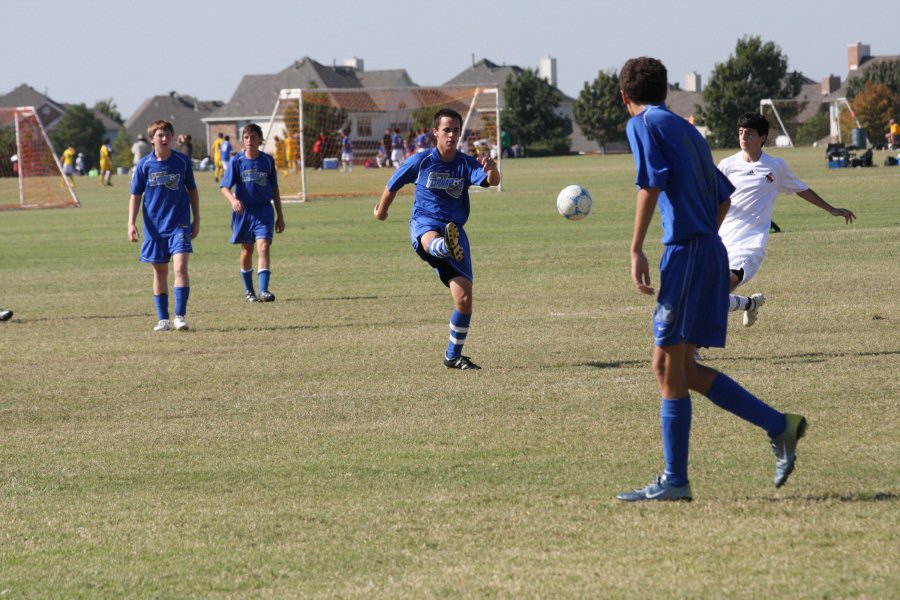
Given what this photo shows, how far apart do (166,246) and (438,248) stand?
13.5ft

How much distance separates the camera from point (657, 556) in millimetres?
4988

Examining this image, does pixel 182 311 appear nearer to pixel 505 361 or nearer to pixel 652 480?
pixel 505 361

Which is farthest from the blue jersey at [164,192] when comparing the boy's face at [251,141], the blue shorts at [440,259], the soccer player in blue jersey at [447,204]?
the blue shorts at [440,259]

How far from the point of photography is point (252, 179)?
51.5ft

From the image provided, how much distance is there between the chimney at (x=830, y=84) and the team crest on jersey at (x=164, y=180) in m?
144

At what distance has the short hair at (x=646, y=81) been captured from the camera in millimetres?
5707

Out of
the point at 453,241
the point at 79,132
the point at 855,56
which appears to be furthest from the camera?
the point at 855,56

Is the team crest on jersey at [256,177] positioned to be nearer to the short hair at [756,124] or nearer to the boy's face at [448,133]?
the boy's face at [448,133]

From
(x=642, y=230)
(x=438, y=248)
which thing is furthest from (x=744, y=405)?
(x=438, y=248)

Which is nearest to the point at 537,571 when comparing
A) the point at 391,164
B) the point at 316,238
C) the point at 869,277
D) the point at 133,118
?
the point at 869,277

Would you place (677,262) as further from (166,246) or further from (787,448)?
(166,246)

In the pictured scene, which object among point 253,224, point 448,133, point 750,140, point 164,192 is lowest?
point 253,224

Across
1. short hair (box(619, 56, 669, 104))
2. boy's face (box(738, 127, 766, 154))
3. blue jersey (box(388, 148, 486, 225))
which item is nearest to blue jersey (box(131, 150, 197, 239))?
blue jersey (box(388, 148, 486, 225))

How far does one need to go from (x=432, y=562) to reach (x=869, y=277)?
11.0 meters
